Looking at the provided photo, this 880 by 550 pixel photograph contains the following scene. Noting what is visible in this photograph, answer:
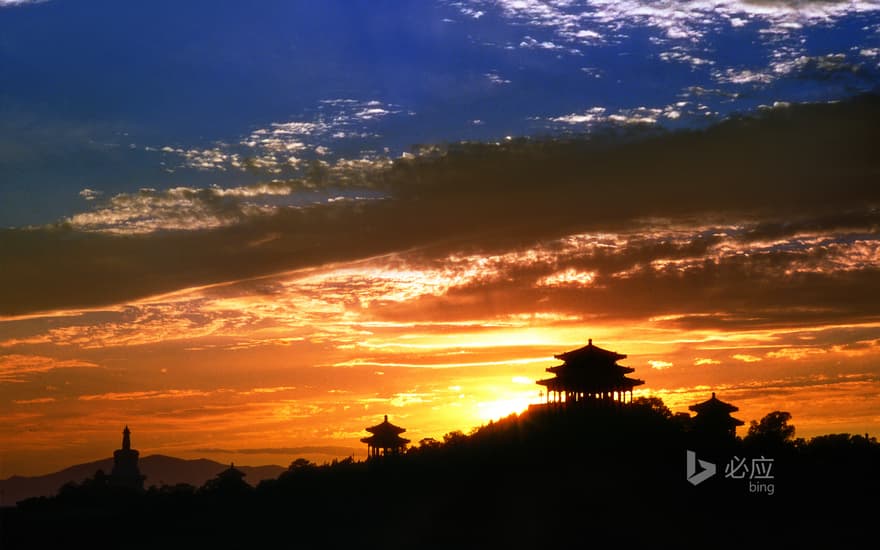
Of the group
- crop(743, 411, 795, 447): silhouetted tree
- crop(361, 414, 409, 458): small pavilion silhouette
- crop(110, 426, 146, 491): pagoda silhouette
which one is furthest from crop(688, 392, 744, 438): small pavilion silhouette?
crop(110, 426, 146, 491): pagoda silhouette

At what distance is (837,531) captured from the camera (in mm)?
58781

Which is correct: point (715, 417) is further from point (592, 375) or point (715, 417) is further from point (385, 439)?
point (385, 439)

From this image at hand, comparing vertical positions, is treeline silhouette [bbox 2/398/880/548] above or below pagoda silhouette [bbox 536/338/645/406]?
below

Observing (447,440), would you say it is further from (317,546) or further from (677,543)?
(677,543)

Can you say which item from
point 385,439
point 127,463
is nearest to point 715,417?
point 385,439

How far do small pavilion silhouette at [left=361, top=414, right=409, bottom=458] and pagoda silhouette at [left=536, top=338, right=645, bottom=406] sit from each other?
2481 centimetres

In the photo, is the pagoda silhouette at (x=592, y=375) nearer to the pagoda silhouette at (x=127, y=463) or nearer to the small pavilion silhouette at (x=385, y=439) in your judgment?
the small pavilion silhouette at (x=385, y=439)

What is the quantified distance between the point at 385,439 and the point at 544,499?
38666mm

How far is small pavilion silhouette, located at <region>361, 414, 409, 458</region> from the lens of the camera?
10325cm

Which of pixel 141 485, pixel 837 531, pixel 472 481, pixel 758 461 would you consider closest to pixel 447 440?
pixel 472 481

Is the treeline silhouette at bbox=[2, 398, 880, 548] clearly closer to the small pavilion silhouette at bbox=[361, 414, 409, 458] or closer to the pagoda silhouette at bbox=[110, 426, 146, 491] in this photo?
the small pavilion silhouette at bbox=[361, 414, 409, 458]

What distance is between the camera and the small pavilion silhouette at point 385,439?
103250mm

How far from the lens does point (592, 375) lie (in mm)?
81562

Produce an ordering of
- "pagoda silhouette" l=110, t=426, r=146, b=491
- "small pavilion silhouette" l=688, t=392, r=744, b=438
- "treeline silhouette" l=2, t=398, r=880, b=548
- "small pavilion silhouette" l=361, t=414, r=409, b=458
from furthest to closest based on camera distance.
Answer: "pagoda silhouette" l=110, t=426, r=146, b=491 → "small pavilion silhouette" l=361, t=414, r=409, b=458 → "small pavilion silhouette" l=688, t=392, r=744, b=438 → "treeline silhouette" l=2, t=398, r=880, b=548
